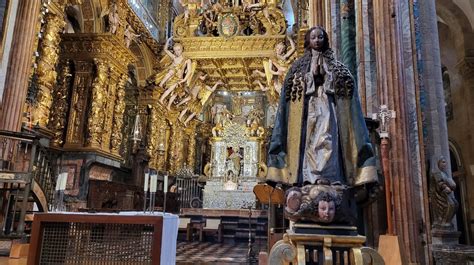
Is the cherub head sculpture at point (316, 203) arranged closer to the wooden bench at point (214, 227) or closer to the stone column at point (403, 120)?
the stone column at point (403, 120)

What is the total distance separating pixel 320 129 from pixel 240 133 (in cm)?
1532

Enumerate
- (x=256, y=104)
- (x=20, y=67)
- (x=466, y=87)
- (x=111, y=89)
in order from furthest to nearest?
(x=256, y=104)
(x=111, y=89)
(x=466, y=87)
(x=20, y=67)

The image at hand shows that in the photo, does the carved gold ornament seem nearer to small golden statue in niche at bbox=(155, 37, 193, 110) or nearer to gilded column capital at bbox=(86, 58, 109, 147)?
small golden statue in niche at bbox=(155, 37, 193, 110)

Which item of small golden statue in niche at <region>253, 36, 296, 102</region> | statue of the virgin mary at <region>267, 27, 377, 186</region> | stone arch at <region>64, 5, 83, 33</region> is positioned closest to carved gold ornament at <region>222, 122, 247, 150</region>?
small golden statue in niche at <region>253, 36, 296, 102</region>

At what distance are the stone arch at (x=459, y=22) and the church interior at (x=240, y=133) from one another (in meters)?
0.04

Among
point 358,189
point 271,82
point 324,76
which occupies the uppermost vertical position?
point 271,82

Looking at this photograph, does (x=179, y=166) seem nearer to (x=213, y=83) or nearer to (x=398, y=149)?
(x=213, y=83)

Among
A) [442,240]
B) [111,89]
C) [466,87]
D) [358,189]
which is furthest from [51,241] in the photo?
[466,87]

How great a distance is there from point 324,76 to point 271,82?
1248 centimetres

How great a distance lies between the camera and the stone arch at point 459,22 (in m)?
9.76

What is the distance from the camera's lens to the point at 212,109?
22.0 meters

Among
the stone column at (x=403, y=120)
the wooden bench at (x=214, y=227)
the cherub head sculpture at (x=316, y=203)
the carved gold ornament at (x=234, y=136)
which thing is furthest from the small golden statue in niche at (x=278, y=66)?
the cherub head sculpture at (x=316, y=203)

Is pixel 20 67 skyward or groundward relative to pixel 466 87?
groundward

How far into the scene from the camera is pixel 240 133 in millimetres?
18203
